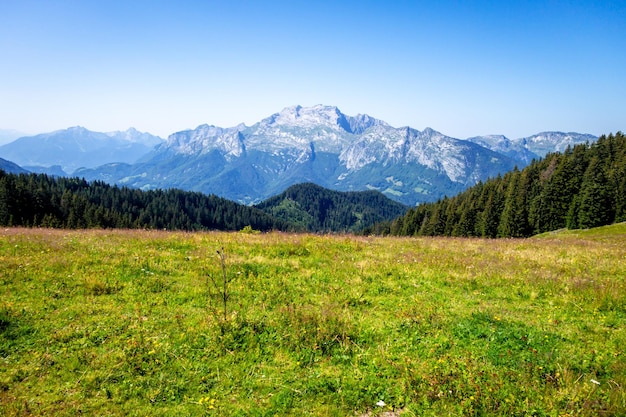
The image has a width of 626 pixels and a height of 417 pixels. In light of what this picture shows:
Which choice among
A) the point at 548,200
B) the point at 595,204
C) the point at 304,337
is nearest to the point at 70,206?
the point at 304,337

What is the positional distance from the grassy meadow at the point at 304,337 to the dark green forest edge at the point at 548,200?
84241 millimetres

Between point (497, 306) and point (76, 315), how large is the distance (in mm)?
12914

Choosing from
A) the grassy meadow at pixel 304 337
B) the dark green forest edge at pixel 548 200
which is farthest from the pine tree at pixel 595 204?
the grassy meadow at pixel 304 337

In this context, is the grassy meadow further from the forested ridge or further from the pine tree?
the pine tree

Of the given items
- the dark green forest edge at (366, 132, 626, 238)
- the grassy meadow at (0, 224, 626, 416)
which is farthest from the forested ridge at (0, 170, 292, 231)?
the dark green forest edge at (366, 132, 626, 238)

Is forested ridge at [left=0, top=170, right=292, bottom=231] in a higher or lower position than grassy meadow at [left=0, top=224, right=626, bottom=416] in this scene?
lower

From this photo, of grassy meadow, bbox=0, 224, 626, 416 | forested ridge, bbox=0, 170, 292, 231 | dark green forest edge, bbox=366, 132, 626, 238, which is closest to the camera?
grassy meadow, bbox=0, 224, 626, 416

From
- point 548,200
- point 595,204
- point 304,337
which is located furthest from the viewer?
point 548,200

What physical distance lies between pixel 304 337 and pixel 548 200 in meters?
104

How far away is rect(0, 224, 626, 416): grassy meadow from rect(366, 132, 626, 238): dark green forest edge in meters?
84.2

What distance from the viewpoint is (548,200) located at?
88.6 metres

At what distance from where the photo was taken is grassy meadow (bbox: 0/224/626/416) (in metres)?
6.33

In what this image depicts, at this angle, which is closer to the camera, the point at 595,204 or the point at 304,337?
the point at 304,337

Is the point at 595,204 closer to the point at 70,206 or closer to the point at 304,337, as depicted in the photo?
the point at 304,337
